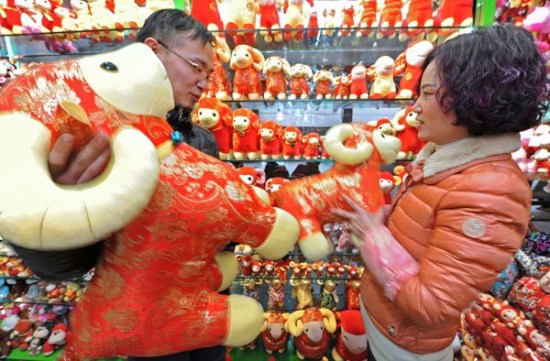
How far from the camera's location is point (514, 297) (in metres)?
1.26

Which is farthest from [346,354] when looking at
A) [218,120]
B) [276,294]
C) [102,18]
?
[102,18]

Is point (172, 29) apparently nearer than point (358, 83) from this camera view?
Yes

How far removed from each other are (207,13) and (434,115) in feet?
4.33

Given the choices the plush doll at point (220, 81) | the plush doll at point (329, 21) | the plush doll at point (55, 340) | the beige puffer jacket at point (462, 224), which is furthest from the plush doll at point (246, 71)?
the plush doll at point (55, 340)

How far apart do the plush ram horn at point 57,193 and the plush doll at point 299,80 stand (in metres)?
1.31

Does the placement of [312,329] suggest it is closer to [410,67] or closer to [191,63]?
[191,63]

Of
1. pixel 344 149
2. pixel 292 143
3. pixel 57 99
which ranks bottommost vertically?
pixel 292 143

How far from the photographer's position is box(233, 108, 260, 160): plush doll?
57.5 inches

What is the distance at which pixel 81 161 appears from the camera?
1.51 feet

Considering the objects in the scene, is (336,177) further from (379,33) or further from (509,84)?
(379,33)

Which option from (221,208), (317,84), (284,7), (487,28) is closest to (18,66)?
(284,7)

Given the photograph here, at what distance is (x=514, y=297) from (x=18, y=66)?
9.66 feet

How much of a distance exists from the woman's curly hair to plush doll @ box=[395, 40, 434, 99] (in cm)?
85

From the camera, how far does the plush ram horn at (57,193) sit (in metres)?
0.38
